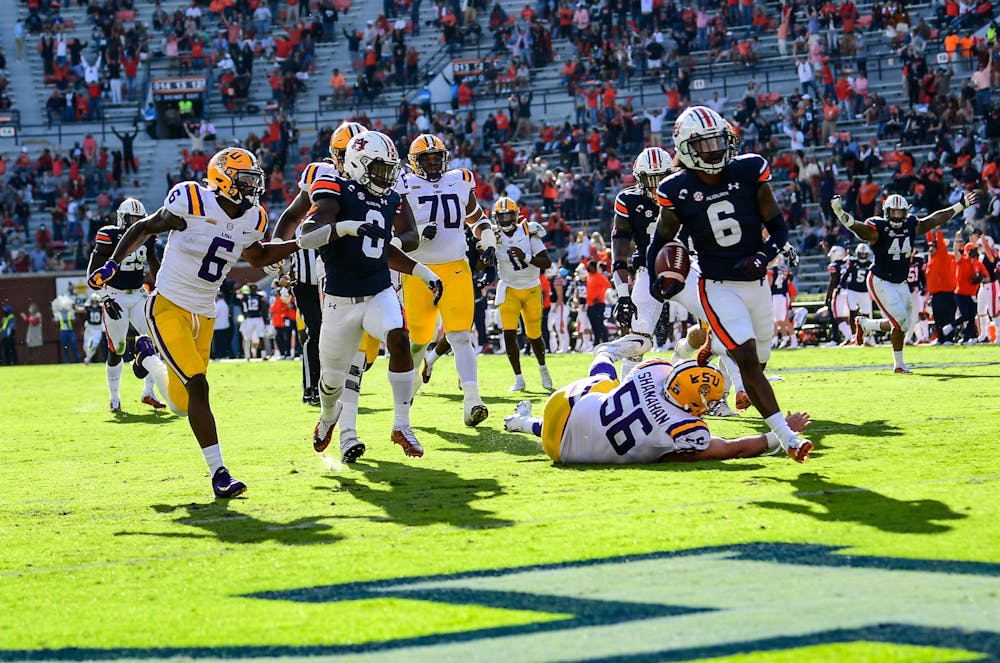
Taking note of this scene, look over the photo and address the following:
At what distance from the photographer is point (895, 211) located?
60.2ft

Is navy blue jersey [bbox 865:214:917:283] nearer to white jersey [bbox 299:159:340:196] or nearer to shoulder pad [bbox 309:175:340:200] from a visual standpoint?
white jersey [bbox 299:159:340:196]

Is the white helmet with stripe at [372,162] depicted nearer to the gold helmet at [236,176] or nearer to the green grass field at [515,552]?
the gold helmet at [236,176]

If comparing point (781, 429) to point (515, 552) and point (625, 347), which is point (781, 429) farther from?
point (515, 552)

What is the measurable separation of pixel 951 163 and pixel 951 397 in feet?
62.2

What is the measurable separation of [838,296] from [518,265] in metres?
11.7

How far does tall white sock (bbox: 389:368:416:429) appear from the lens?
10.4 meters

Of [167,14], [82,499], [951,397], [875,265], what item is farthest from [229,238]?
[167,14]

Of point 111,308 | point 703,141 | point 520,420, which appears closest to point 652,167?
point 520,420

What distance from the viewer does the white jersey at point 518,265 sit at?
17688 millimetres

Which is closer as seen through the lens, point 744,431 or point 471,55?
point 744,431

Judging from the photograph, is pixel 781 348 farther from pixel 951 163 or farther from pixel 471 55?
pixel 471 55

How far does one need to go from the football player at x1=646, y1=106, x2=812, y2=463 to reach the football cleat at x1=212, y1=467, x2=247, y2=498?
2815 millimetres

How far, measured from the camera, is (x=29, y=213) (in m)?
42.1

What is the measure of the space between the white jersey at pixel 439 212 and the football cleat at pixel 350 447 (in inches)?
111
